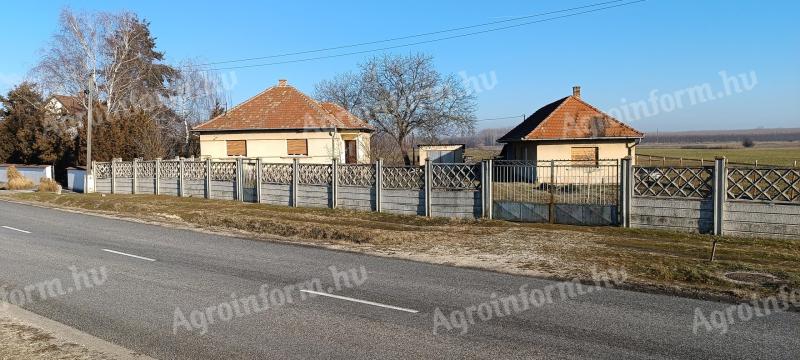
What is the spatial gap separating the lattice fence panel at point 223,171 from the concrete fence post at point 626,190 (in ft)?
54.4

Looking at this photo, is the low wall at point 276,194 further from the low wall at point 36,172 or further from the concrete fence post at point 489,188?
the low wall at point 36,172

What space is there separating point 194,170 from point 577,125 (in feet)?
67.5

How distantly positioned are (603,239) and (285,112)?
92.1 feet

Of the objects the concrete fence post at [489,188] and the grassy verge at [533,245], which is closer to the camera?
the grassy verge at [533,245]

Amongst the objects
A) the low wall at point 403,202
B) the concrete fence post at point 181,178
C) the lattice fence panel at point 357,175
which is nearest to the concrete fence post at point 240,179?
the concrete fence post at point 181,178

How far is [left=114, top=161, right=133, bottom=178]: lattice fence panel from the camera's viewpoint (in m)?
33.8

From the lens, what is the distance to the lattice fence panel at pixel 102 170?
35.2 metres

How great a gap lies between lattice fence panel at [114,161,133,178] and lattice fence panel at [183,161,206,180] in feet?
18.4

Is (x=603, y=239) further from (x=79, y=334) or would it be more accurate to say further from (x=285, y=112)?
(x=285, y=112)

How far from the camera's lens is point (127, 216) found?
902 inches

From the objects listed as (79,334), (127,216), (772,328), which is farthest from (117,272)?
(127,216)

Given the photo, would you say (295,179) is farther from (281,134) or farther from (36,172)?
(36,172)

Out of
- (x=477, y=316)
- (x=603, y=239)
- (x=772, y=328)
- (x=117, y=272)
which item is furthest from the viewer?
(x=603, y=239)

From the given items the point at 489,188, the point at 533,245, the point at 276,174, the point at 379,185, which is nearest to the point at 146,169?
the point at 276,174
